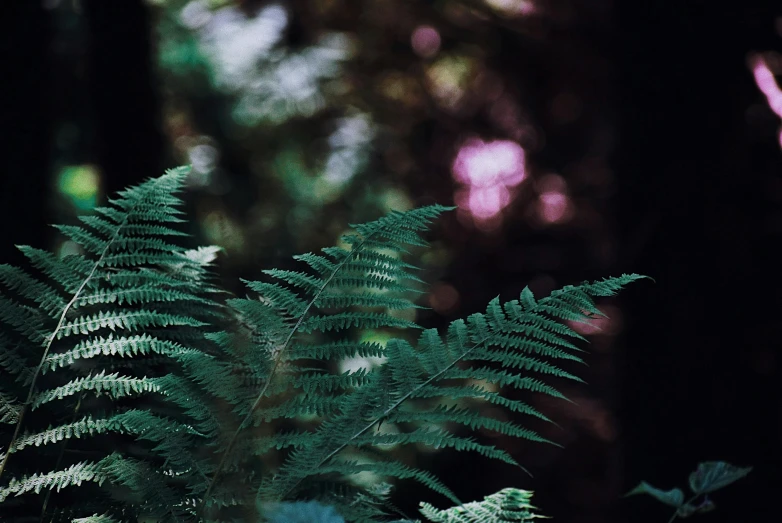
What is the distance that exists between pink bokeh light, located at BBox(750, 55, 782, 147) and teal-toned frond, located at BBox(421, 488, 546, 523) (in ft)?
5.69

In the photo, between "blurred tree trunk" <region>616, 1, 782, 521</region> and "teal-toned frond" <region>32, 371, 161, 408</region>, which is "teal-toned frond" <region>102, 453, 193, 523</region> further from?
"blurred tree trunk" <region>616, 1, 782, 521</region>

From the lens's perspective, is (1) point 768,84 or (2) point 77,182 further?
(2) point 77,182

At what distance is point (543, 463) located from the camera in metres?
3.93

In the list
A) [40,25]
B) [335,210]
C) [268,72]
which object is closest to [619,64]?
[40,25]

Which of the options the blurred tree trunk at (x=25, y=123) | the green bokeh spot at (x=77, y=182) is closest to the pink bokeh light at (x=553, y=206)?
the green bokeh spot at (x=77, y=182)

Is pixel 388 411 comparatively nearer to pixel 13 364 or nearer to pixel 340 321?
pixel 340 321

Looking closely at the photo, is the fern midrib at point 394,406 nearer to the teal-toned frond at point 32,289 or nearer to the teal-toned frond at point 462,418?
the teal-toned frond at point 462,418

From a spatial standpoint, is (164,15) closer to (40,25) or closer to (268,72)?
(268,72)

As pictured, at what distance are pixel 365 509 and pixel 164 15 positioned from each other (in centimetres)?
636

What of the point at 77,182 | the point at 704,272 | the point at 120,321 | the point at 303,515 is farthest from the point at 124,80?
the point at 303,515

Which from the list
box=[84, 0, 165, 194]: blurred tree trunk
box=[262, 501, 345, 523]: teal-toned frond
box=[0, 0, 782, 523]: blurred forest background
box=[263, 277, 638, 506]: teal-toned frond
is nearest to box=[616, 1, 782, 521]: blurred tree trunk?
box=[0, 0, 782, 523]: blurred forest background

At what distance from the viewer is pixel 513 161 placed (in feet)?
13.8

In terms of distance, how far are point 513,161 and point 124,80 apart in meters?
2.40

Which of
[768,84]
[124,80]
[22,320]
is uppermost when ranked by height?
[124,80]
